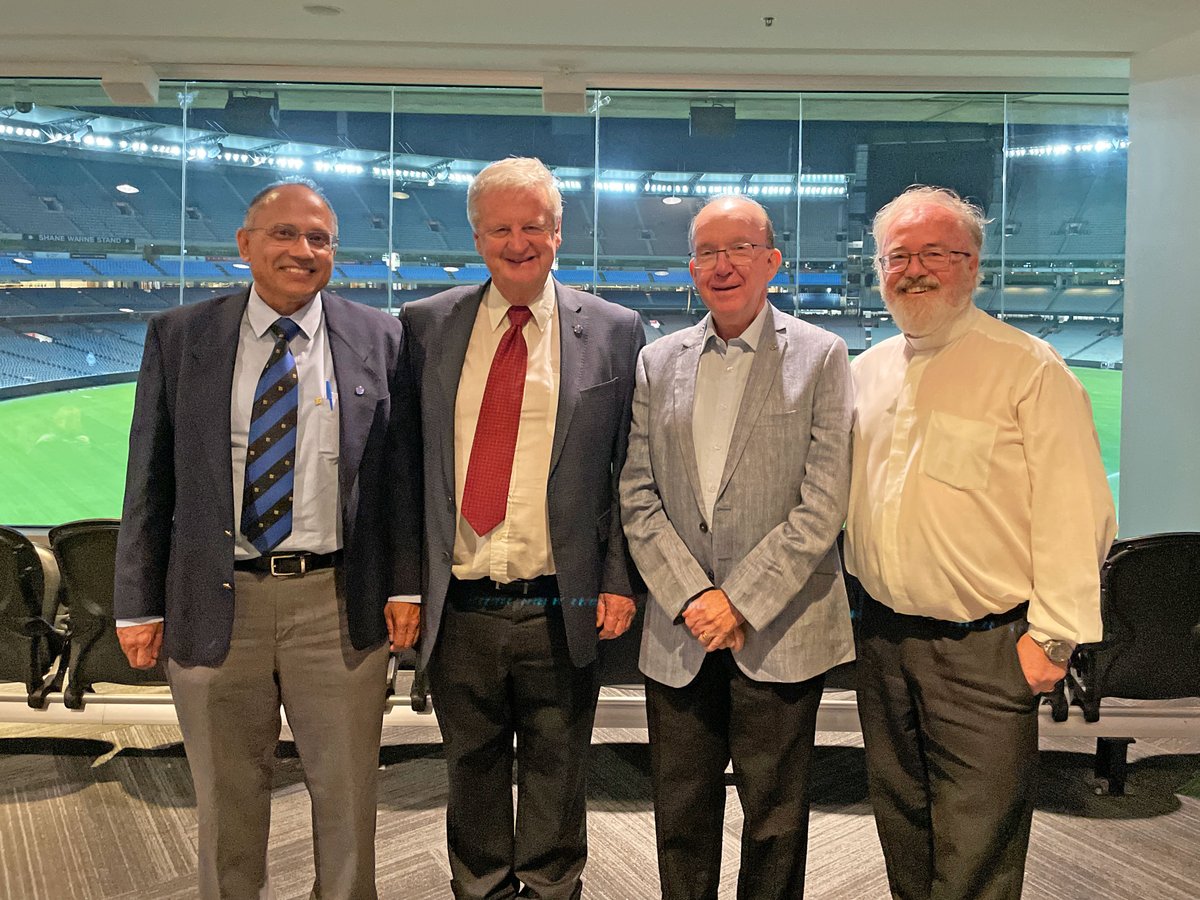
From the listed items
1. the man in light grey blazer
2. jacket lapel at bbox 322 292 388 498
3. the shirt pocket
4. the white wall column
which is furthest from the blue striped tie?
the white wall column

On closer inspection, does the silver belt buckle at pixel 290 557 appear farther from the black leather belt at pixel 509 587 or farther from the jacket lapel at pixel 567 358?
the jacket lapel at pixel 567 358

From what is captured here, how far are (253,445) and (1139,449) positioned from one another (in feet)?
15.3

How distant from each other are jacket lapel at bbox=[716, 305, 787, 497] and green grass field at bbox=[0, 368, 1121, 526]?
228 inches

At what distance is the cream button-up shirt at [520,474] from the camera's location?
6.68 ft

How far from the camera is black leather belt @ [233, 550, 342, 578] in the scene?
1.96m

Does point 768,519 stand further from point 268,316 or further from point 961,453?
point 268,316

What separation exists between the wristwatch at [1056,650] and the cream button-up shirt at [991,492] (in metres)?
0.02

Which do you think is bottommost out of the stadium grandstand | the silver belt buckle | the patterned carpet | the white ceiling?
the patterned carpet

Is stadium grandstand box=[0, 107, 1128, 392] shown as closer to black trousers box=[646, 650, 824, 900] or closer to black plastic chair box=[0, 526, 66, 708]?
black plastic chair box=[0, 526, 66, 708]

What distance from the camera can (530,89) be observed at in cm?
561

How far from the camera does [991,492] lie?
1.85 meters

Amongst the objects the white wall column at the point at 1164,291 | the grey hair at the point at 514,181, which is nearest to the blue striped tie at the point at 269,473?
the grey hair at the point at 514,181

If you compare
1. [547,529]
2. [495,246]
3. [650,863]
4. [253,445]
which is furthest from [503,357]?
[650,863]

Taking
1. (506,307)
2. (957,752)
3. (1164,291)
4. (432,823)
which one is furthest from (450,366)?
(1164,291)
